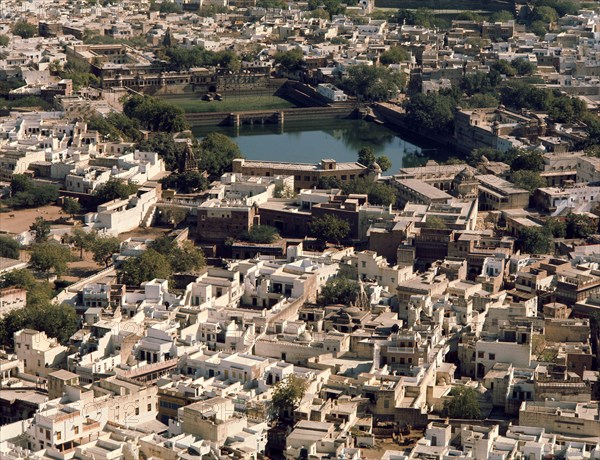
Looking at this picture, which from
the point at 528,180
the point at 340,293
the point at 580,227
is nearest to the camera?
the point at 340,293

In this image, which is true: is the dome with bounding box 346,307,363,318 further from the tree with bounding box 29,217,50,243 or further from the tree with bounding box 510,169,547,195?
the tree with bounding box 510,169,547,195

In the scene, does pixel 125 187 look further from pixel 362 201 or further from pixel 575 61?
pixel 575 61

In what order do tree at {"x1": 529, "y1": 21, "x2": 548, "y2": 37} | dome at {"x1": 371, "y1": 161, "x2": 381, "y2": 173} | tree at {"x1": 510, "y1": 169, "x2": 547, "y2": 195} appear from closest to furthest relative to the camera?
tree at {"x1": 510, "y1": 169, "x2": 547, "y2": 195} → dome at {"x1": 371, "y1": 161, "x2": 381, "y2": 173} → tree at {"x1": 529, "y1": 21, "x2": 548, "y2": 37}

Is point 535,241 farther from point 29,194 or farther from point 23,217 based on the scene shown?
point 29,194

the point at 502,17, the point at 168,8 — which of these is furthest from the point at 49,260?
the point at 168,8

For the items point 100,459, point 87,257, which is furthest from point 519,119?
point 100,459

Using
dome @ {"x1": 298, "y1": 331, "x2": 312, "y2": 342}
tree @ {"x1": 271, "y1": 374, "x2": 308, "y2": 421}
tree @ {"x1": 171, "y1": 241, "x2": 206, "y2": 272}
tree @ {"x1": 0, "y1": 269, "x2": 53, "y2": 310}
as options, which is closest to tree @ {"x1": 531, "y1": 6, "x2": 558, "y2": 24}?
tree @ {"x1": 171, "y1": 241, "x2": 206, "y2": 272}

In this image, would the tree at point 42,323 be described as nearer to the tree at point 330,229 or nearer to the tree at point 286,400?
the tree at point 286,400
